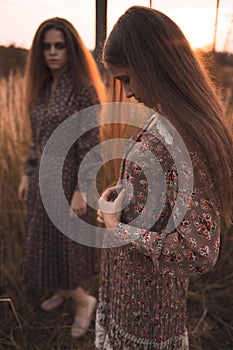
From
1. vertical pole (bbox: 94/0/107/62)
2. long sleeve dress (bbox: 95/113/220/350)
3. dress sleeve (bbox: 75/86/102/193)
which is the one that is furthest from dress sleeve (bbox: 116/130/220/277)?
dress sleeve (bbox: 75/86/102/193)

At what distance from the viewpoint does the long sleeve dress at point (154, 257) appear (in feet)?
2.87

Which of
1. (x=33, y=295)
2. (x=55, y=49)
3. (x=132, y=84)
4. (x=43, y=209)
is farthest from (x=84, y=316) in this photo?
(x=132, y=84)

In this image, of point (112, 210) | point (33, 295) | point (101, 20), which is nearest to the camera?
point (112, 210)

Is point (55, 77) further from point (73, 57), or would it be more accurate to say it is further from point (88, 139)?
point (88, 139)

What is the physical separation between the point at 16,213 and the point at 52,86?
78 cm

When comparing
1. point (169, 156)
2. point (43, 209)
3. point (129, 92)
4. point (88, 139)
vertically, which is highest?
point (129, 92)

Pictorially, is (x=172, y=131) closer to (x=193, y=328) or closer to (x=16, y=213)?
(x=193, y=328)

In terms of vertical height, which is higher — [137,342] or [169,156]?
[169,156]

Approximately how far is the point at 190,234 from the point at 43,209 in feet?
3.67

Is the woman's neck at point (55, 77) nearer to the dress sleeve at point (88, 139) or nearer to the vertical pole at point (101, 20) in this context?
the dress sleeve at point (88, 139)

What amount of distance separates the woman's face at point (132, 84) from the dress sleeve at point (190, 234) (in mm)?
102

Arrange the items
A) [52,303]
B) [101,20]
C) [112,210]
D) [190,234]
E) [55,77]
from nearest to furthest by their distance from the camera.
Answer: [190,234] < [112,210] < [101,20] < [55,77] < [52,303]

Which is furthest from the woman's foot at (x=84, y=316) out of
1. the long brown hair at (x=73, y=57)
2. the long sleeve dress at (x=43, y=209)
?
the long brown hair at (x=73, y=57)

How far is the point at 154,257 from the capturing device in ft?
2.93
